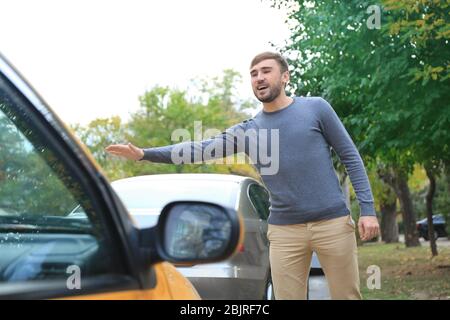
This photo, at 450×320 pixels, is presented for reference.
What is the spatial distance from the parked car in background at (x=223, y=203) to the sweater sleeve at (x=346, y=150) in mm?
1673

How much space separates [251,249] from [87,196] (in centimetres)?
415

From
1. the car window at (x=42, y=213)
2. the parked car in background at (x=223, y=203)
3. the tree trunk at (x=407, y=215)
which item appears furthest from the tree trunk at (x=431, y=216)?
the car window at (x=42, y=213)

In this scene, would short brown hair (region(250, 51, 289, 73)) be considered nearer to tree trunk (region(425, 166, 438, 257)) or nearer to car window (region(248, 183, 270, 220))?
car window (region(248, 183, 270, 220))

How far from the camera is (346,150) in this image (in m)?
3.72

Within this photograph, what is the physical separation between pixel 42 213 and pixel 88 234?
40cm

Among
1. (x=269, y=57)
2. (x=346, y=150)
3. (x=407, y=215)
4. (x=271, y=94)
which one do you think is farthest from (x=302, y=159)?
(x=407, y=215)

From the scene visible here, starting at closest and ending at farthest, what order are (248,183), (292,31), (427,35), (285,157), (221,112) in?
(285,157), (248,183), (427,35), (292,31), (221,112)

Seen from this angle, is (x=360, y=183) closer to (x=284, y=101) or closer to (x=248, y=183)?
(x=284, y=101)

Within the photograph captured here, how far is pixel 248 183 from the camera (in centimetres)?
645

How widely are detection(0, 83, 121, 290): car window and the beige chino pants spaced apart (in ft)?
5.89

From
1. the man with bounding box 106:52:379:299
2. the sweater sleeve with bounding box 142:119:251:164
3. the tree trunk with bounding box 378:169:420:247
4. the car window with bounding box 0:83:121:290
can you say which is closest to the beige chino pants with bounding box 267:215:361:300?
the man with bounding box 106:52:379:299

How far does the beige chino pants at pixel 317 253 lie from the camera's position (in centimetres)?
359

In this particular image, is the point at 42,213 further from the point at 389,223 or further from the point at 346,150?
the point at 389,223
